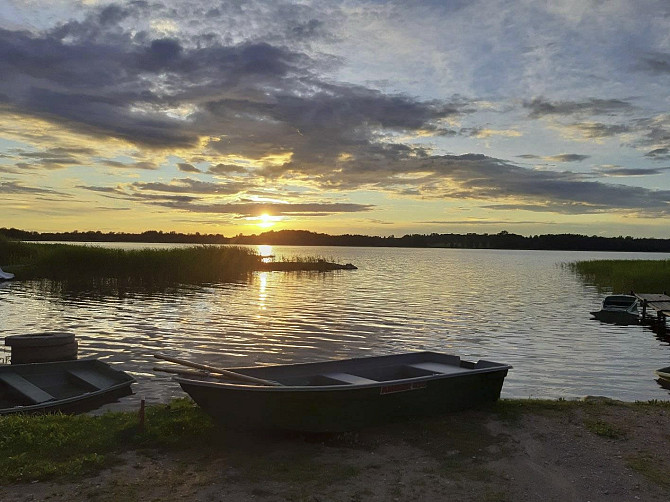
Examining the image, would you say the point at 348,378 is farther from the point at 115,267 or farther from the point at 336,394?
the point at 115,267

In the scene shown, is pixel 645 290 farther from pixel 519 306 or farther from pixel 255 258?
pixel 255 258

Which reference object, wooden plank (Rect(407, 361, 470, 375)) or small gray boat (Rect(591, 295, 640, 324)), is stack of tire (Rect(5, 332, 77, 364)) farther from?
small gray boat (Rect(591, 295, 640, 324))

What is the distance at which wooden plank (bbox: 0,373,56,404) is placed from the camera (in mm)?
12544

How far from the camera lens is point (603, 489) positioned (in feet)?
26.3

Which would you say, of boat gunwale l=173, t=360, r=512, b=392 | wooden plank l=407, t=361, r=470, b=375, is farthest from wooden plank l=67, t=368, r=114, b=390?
wooden plank l=407, t=361, r=470, b=375

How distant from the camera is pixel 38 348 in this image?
14609mm

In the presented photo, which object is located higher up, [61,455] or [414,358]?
[414,358]

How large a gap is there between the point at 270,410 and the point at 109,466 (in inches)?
104

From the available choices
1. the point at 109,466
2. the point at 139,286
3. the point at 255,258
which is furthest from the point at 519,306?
the point at 255,258

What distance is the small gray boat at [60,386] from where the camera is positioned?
1257 centimetres

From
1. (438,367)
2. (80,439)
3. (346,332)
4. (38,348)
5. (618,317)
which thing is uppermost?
(438,367)

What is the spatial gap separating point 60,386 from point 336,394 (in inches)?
330

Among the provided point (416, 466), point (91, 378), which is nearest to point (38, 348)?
point (91, 378)

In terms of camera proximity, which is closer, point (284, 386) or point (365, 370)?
point (284, 386)
